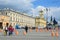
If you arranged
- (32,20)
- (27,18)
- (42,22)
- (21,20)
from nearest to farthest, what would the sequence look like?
(21,20), (27,18), (32,20), (42,22)

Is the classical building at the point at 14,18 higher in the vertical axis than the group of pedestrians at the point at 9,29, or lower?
higher

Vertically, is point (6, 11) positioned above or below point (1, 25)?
above

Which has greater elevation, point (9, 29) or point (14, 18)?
point (14, 18)

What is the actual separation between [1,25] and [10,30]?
2522 inches

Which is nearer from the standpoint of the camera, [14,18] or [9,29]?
[9,29]

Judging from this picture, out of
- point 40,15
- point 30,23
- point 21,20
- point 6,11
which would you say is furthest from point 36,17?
point 6,11

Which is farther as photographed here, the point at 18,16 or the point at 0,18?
the point at 18,16

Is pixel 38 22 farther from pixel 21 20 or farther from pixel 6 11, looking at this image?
pixel 6 11

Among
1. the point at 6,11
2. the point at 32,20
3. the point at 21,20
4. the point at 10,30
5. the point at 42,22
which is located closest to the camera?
the point at 10,30

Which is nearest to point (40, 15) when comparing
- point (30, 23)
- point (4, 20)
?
point (30, 23)

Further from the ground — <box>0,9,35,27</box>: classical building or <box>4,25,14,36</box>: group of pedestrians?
<box>0,9,35,27</box>: classical building

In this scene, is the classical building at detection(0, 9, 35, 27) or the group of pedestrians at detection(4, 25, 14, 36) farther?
the classical building at detection(0, 9, 35, 27)

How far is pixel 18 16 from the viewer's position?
12725 cm

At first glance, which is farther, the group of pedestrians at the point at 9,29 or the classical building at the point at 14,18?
the classical building at the point at 14,18
